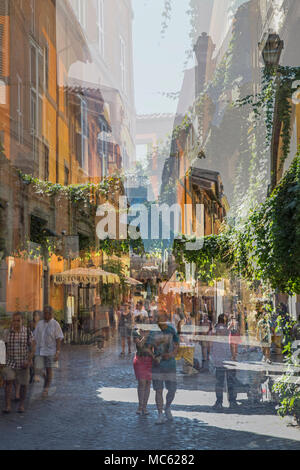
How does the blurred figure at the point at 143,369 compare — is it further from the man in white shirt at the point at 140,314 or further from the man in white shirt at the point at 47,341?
the man in white shirt at the point at 140,314

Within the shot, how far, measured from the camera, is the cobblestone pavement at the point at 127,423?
19.9ft

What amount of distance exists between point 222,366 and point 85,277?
25.8ft

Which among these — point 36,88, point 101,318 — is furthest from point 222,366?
point 101,318

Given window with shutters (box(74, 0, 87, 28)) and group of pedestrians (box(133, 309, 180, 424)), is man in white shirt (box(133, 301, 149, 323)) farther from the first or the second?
group of pedestrians (box(133, 309, 180, 424))

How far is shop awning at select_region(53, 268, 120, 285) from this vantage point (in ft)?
48.1

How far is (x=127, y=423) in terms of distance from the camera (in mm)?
7000

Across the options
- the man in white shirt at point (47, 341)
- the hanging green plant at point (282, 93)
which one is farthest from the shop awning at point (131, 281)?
the hanging green plant at point (282, 93)

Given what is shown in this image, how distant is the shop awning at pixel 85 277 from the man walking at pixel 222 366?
6.53 m

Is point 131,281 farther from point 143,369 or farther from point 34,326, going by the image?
point 143,369

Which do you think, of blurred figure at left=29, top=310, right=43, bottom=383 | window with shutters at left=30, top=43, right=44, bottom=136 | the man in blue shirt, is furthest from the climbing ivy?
window with shutters at left=30, top=43, right=44, bottom=136

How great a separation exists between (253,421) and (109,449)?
1.95 meters

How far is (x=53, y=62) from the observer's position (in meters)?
13.6

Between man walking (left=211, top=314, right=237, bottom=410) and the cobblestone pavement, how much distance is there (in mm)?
186

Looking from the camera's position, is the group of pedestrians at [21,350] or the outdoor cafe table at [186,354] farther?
the outdoor cafe table at [186,354]
